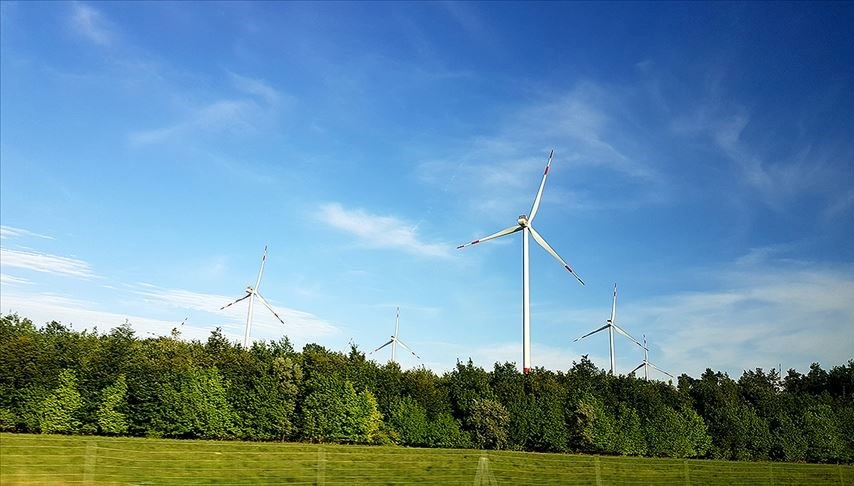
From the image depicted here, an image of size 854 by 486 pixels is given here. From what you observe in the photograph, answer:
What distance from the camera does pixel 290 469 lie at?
25.1 metres

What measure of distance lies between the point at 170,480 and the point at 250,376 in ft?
67.5

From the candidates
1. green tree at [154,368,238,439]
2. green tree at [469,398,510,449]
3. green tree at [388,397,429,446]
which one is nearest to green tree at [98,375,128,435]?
green tree at [154,368,238,439]

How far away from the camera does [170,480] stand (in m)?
20.4

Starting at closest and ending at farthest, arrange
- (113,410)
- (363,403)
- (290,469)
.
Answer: (290,469)
(113,410)
(363,403)

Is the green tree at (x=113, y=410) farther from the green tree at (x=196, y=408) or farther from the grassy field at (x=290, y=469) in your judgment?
the grassy field at (x=290, y=469)

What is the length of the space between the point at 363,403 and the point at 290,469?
17.3 m

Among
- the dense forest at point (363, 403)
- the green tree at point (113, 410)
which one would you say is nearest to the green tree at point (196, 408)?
the dense forest at point (363, 403)

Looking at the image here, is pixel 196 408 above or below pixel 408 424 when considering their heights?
above

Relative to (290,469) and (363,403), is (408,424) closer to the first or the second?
(363,403)

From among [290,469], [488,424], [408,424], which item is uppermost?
[488,424]

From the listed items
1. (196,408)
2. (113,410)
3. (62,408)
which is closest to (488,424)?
(196,408)

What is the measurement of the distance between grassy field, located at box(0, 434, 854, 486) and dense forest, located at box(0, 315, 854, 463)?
13.7ft

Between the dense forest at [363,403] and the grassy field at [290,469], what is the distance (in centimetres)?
418

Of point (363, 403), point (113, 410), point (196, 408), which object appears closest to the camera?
point (113, 410)
